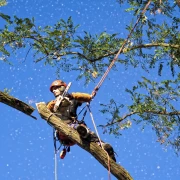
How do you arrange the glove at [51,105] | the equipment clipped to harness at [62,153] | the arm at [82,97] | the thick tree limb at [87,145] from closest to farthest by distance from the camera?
the thick tree limb at [87,145] → the arm at [82,97] → the glove at [51,105] → the equipment clipped to harness at [62,153]

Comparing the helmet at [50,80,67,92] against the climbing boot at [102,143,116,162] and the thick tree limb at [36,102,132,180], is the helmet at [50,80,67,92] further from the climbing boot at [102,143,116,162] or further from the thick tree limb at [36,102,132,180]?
the climbing boot at [102,143,116,162]

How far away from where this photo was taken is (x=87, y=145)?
4.81 metres

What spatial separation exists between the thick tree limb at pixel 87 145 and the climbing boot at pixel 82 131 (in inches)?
2.0

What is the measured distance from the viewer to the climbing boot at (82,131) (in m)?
4.80

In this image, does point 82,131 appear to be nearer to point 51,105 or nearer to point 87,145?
point 87,145

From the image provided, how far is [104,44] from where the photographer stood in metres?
8.41

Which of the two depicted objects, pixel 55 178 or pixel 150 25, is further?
pixel 150 25

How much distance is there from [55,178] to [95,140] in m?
0.67

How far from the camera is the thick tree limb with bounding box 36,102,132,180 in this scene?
184 inches

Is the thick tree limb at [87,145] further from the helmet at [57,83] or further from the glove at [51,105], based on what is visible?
the helmet at [57,83]

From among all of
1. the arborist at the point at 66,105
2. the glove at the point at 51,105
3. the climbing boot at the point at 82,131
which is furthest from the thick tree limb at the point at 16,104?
the glove at the point at 51,105

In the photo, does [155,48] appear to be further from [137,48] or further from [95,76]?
[95,76]

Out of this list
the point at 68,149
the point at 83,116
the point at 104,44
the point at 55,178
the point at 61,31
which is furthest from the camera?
the point at 104,44

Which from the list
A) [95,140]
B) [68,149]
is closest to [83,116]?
[95,140]
